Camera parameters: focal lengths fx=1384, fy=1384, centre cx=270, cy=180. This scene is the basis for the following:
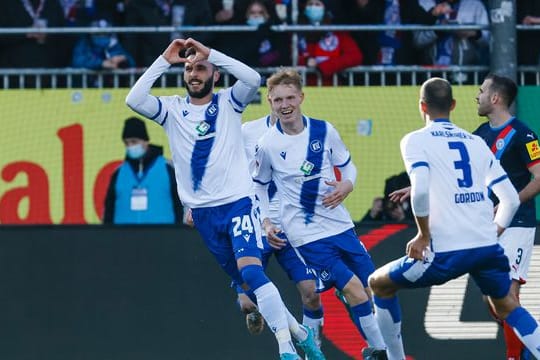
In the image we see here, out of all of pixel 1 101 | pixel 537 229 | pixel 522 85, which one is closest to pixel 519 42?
pixel 522 85

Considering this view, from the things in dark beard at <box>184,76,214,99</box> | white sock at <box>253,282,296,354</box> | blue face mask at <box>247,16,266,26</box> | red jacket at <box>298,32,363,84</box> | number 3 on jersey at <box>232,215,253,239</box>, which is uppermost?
blue face mask at <box>247,16,266,26</box>

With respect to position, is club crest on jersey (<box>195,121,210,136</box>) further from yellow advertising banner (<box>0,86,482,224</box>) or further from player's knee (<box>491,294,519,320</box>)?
yellow advertising banner (<box>0,86,482,224</box>)

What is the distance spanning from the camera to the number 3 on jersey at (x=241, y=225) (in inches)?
420

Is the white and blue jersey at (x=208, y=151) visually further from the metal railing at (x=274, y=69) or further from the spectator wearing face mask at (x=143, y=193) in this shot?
the metal railing at (x=274, y=69)

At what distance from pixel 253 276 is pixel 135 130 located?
4.20 m

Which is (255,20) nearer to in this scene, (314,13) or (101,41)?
(314,13)

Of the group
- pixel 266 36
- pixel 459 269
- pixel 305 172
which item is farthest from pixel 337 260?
pixel 266 36

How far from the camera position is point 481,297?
41.9ft

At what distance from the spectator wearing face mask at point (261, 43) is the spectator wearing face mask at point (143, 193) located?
4.78ft

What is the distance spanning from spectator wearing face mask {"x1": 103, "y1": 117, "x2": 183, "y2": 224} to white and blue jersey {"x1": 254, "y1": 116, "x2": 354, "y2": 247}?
106 inches

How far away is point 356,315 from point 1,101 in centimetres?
511

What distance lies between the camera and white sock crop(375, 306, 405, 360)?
10.1 meters

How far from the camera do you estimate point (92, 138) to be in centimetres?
1440

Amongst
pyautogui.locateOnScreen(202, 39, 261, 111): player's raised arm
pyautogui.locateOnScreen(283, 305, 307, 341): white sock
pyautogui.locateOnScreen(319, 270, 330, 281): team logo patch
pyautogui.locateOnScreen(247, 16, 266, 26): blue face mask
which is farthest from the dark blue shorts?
pyautogui.locateOnScreen(247, 16, 266, 26): blue face mask
